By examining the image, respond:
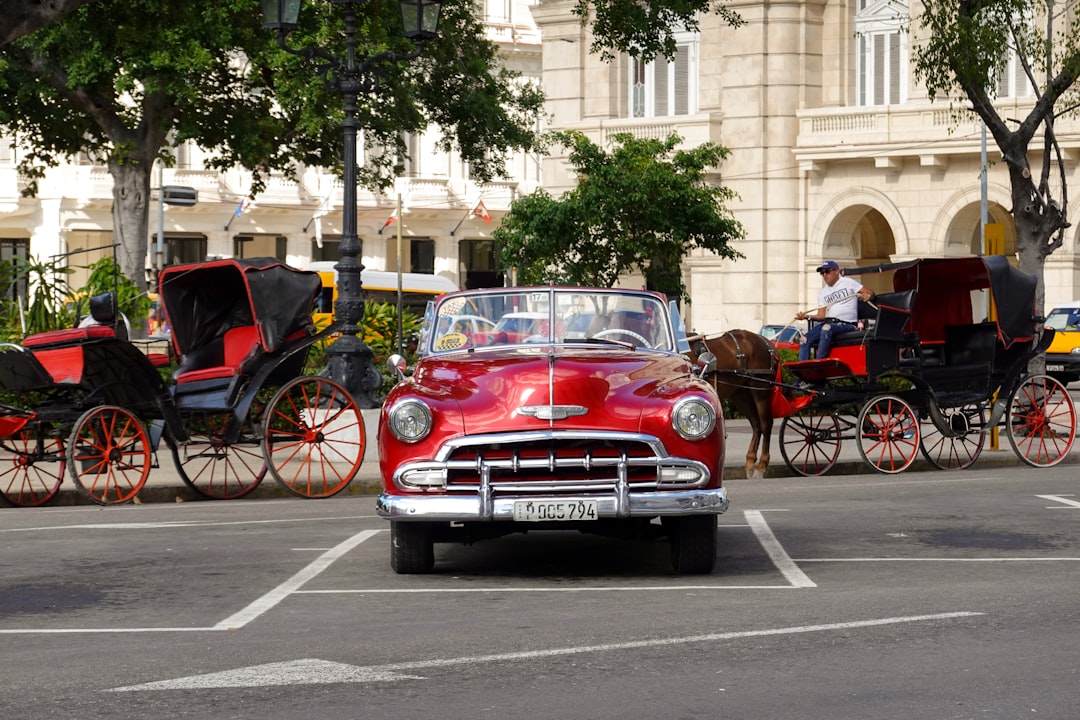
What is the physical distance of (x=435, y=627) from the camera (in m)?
9.20

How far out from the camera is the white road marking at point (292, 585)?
9555 millimetres

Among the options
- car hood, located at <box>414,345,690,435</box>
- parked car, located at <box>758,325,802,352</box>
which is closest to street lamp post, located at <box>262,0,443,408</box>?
car hood, located at <box>414,345,690,435</box>

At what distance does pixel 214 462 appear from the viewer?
17.5 meters

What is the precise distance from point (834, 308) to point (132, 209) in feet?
48.3

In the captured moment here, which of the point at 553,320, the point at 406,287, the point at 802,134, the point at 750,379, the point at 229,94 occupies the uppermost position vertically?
the point at 802,134

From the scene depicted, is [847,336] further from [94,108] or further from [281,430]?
[94,108]

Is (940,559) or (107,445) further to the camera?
(107,445)

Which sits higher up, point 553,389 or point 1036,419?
point 553,389

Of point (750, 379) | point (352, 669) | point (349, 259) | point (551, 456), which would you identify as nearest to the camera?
point (352, 669)

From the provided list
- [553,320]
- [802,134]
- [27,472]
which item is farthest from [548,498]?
[802,134]

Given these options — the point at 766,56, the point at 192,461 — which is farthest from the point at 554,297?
the point at 766,56

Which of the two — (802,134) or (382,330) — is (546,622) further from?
(802,134)

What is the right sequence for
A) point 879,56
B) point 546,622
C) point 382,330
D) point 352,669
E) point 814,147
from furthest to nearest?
point 879,56
point 814,147
point 382,330
point 546,622
point 352,669

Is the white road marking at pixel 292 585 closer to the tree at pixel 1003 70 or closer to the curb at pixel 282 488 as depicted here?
the curb at pixel 282 488
